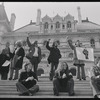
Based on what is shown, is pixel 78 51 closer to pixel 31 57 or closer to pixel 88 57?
pixel 88 57

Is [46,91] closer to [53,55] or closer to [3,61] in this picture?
[53,55]

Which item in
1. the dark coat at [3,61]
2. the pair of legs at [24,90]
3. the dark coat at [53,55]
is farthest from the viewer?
the dark coat at [3,61]

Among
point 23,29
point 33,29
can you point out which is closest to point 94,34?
point 33,29

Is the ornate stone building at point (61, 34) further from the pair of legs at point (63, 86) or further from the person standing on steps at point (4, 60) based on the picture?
the pair of legs at point (63, 86)

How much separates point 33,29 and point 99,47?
46.6 feet

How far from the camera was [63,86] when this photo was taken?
6.45 meters

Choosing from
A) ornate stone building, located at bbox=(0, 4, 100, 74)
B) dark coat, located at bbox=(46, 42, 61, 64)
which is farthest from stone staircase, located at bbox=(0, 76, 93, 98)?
ornate stone building, located at bbox=(0, 4, 100, 74)

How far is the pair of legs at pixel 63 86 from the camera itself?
6.12 m

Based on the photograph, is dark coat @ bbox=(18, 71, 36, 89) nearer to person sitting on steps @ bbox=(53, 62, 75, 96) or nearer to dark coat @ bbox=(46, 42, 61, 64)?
person sitting on steps @ bbox=(53, 62, 75, 96)

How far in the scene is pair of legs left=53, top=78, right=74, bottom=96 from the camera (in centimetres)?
612

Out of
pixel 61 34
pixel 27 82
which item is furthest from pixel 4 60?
pixel 61 34

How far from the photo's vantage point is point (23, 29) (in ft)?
115

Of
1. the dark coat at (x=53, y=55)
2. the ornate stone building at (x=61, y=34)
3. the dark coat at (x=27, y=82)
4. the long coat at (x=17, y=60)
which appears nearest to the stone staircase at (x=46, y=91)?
the dark coat at (x=27, y=82)

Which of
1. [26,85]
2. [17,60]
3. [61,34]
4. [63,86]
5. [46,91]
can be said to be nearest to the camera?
[26,85]
